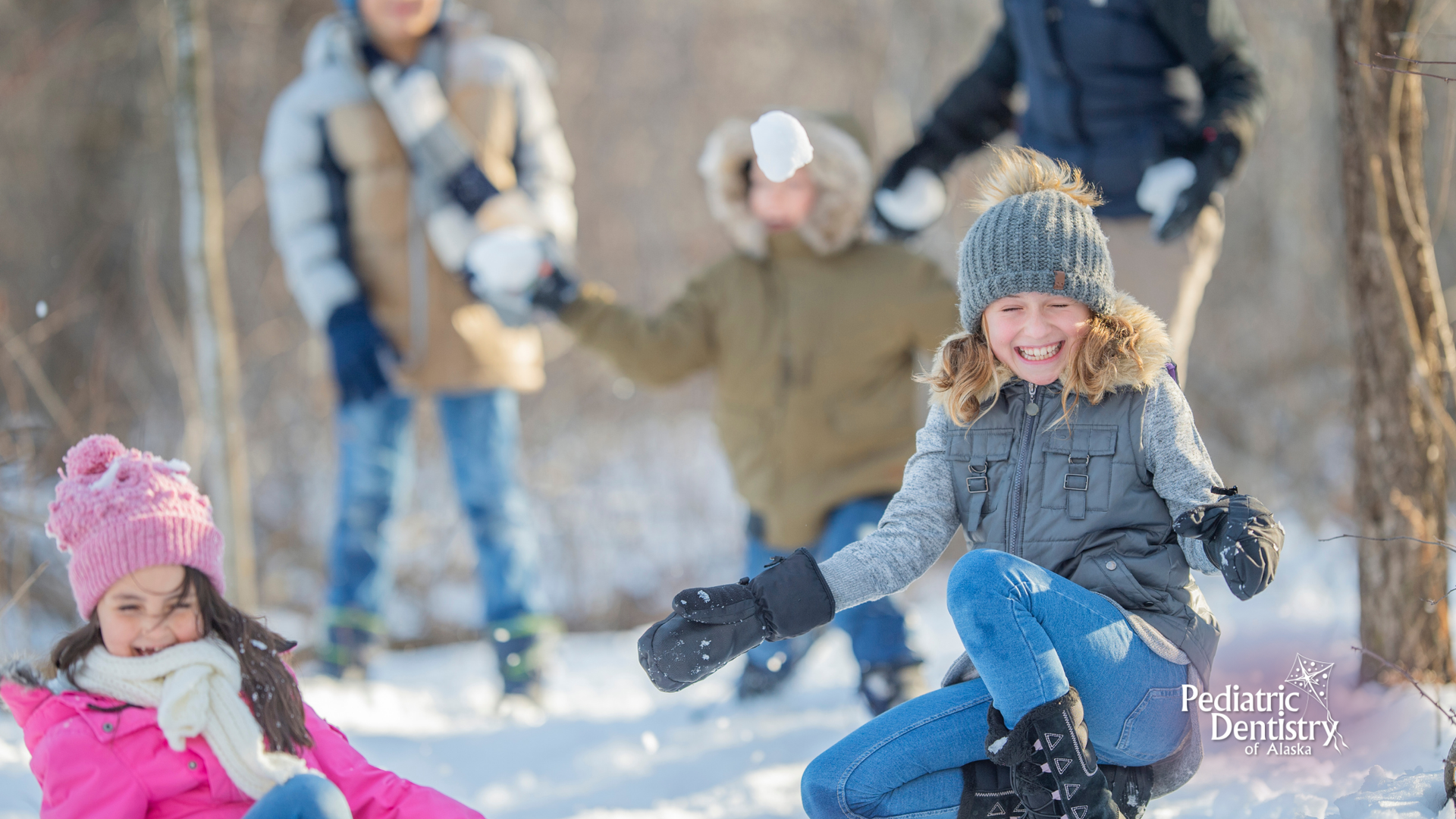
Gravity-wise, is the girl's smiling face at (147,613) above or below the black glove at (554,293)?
below

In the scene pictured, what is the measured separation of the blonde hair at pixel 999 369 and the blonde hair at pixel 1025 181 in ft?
0.66

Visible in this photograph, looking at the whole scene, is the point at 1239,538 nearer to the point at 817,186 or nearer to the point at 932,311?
the point at 932,311

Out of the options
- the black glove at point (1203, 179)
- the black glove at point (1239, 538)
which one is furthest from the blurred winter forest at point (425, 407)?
→ the black glove at point (1239, 538)

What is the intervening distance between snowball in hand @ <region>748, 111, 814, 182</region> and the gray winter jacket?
661 millimetres

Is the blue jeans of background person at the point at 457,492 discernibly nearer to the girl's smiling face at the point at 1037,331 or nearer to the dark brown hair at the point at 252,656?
the dark brown hair at the point at 252,656

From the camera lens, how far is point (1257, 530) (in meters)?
1.46

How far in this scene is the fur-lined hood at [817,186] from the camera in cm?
288

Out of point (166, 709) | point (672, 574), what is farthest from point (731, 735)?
point (672, 574)

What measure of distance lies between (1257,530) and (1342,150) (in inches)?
58.2

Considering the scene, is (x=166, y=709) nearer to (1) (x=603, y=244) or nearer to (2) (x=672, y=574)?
(2) (x=672, y=574)

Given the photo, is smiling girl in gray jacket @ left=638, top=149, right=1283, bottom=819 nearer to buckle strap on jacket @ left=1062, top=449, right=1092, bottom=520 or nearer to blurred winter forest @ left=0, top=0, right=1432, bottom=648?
buckle strap on jacket @ left=1062, top=449, right=1092, bottom=520

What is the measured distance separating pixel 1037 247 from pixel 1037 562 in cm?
49

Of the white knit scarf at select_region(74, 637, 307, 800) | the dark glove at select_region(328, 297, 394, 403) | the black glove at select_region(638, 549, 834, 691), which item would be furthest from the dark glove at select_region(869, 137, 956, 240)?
the white knit scarf at select_region(74, 637, 307, 800)

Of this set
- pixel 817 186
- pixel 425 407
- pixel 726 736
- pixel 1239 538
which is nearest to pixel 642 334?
pixel 817 186
